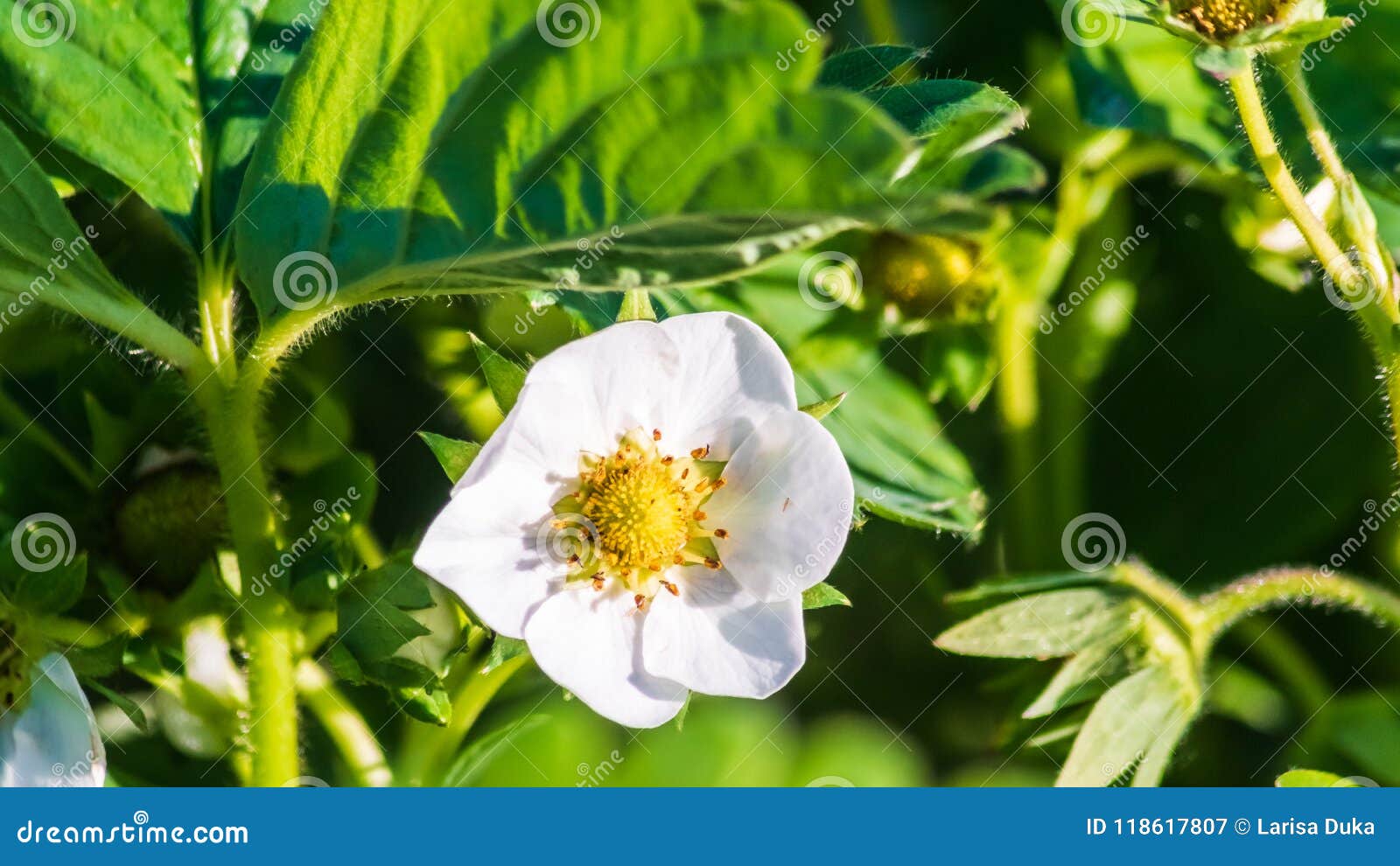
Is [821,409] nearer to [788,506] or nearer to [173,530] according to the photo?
[788,506]

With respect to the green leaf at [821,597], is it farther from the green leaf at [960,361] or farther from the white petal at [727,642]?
the green leaf at [960,361]

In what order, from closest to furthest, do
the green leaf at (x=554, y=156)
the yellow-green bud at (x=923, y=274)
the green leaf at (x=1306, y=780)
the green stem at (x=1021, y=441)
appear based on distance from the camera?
the green leaf at (x=554, y=156), the green leaf at (x=1306, y=780), the yellow-green bud at (x=923, y=274), the green stem at (x=1021, y=441)

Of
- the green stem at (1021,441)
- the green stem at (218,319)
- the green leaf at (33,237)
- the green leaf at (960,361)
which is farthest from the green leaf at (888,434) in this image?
the green leaf at (33,237)

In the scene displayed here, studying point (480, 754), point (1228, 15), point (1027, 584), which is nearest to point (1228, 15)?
point (1228, 15)

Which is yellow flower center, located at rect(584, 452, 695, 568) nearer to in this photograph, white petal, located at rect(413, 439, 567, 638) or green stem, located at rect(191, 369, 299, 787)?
white petal, located at rect(413, 439, 567, 638)

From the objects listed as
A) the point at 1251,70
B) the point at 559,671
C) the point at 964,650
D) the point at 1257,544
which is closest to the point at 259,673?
the point at 559,671

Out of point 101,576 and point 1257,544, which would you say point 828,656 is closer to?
point 1257,544
